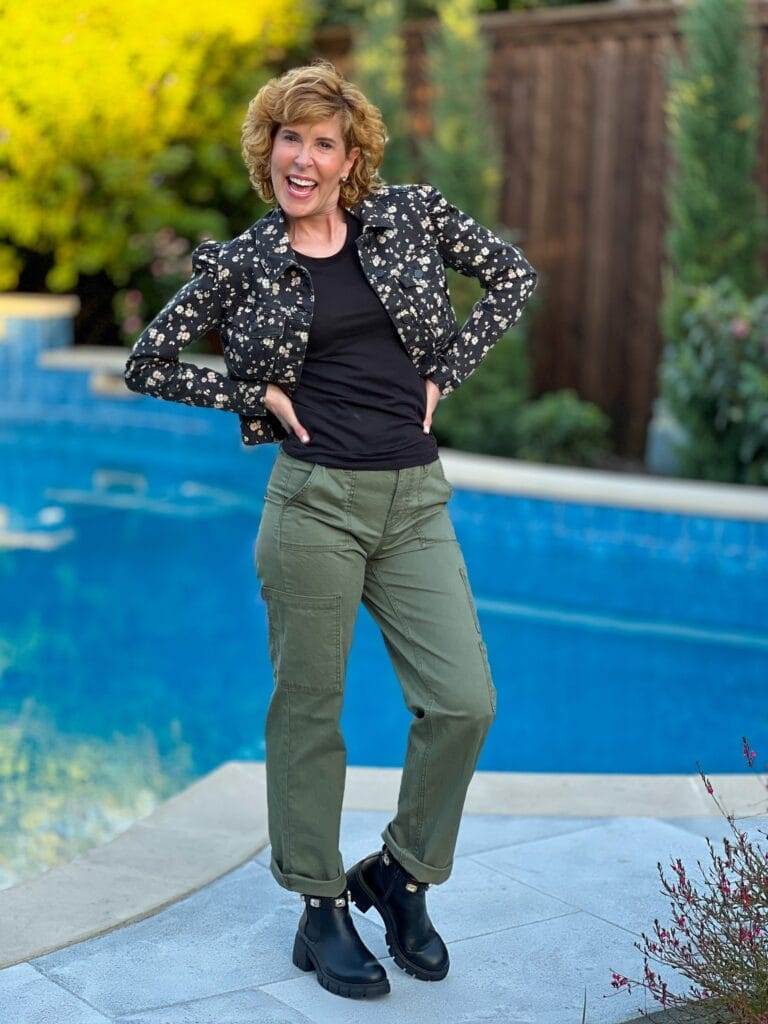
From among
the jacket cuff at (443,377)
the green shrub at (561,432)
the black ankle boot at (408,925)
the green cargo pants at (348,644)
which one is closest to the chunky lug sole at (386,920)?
the black ankle boot at (408,925)

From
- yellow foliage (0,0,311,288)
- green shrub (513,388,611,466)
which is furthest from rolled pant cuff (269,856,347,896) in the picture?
yellow foliage (0,0,311,288)

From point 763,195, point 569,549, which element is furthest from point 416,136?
point 569,549

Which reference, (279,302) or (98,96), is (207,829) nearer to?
(279,302)

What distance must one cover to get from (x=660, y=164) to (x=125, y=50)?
404 centimetres

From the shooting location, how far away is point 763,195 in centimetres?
822

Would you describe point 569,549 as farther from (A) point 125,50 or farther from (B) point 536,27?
(A) point 125,50

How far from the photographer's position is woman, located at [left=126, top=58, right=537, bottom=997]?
263cm

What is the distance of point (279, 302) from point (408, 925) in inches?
44.5

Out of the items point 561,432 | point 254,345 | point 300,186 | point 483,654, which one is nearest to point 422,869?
point 483,654

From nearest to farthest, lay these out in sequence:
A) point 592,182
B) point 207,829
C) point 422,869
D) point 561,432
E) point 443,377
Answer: point 422,869 → point 443,377 → point 207,829 → point 561,432 → point 592,182

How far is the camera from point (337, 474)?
8.63 ft

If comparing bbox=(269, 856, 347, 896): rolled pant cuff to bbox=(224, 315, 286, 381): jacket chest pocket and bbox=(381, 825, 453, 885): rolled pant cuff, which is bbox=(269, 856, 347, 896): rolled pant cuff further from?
bbox=(224, 315, 286, 381): jacket chest pocket

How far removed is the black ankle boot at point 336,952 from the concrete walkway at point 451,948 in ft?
0.08

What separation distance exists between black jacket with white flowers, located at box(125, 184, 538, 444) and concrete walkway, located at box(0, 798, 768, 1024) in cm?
96
